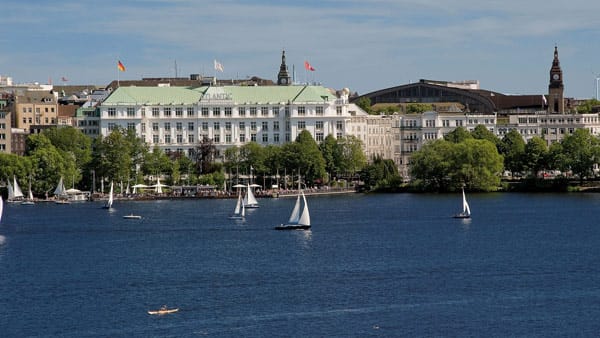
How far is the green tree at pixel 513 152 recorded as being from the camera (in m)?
185

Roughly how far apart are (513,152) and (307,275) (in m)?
107

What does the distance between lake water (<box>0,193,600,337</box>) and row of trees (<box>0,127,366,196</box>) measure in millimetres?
39430

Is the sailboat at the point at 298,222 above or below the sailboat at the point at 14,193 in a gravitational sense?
below

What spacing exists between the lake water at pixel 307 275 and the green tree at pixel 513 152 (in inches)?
2029

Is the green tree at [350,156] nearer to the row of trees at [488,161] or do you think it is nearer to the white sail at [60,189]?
the row of trees at [488,161]

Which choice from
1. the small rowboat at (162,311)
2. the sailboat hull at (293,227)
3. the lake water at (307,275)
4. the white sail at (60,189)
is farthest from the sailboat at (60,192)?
the small rowboat at (162,311)

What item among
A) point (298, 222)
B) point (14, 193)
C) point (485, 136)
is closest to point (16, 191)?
point (14, 193)

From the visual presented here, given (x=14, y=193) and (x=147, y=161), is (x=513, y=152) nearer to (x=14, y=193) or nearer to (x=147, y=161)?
(x=147, y=161)

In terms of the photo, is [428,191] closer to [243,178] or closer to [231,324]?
[243,178]

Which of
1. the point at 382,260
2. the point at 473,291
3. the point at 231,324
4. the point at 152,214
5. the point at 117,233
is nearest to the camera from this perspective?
the point at 231,324

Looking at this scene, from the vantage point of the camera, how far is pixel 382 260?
90.7 meters

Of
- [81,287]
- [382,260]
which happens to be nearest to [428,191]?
[382,260]

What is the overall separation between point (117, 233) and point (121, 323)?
47081 mm

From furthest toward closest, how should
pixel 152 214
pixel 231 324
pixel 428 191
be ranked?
pixel 428 191, pixel 152 214, pixel 231 324
